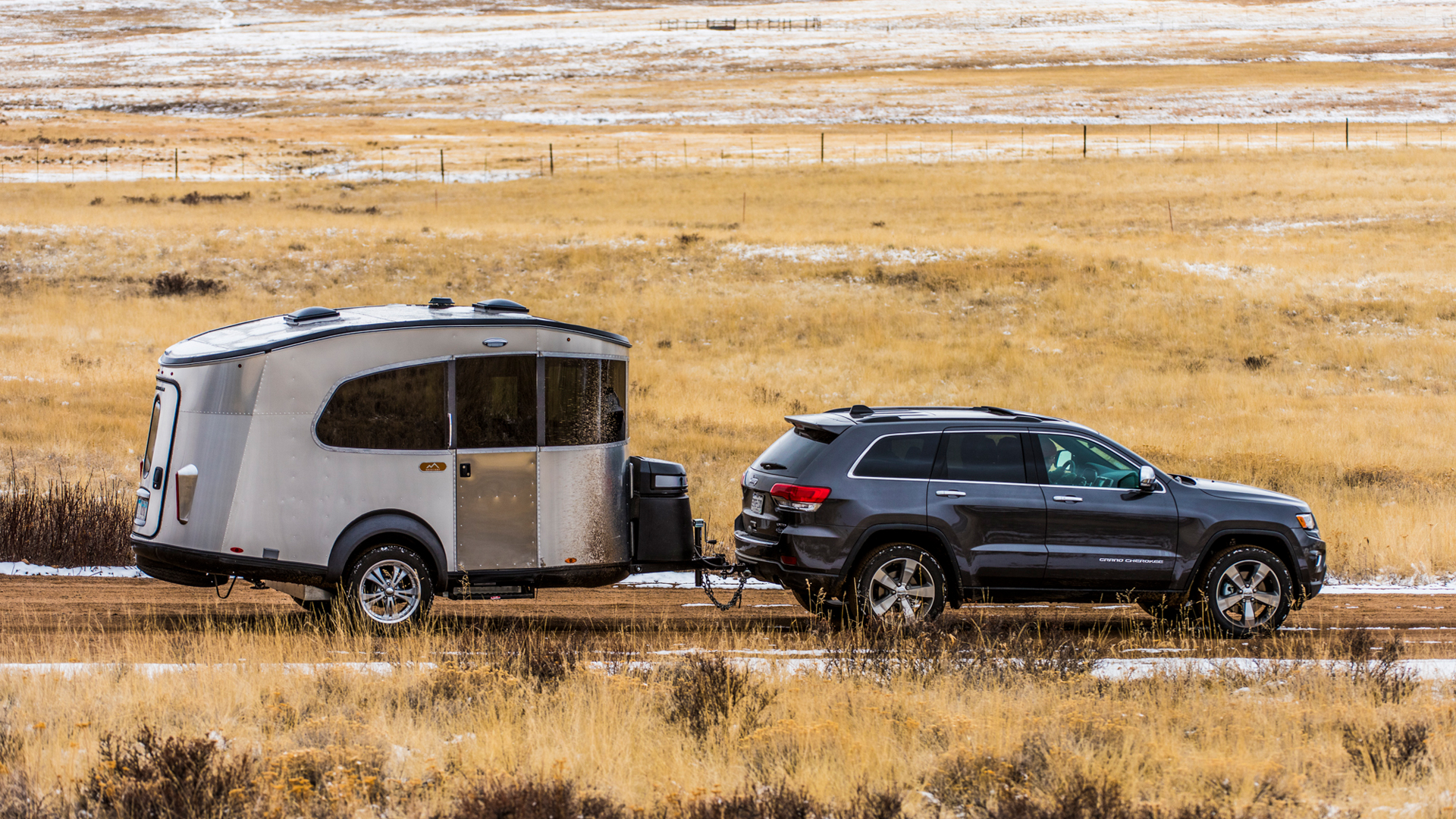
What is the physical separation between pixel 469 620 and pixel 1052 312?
22.6 metres

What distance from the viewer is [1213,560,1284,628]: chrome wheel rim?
989cm

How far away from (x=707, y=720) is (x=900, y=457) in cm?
325

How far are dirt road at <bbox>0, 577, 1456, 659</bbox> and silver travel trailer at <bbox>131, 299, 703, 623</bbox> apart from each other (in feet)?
1.98

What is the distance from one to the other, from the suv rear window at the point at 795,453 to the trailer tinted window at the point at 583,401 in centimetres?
127

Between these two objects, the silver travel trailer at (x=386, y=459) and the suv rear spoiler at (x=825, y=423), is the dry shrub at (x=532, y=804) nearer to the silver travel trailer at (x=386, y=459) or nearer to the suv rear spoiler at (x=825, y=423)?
the silver travel trailer at (x=386, y=459)

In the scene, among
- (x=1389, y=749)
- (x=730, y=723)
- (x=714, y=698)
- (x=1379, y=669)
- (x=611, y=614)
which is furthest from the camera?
(x=611, y=614)

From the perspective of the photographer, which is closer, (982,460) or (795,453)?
(982,460)

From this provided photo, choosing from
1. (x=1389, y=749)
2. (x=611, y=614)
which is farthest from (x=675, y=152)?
(x=1389, y=749)

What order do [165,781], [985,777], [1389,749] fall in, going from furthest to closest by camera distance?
[1389,749] < [985,777] < [165,781]

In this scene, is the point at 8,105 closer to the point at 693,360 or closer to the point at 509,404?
the point at 693,360

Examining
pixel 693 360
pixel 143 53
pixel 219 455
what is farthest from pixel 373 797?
pixel 143 53

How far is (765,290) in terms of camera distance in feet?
103

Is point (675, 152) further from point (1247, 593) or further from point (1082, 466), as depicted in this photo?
point (1247, 593)

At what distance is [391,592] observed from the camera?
942 centimetres
